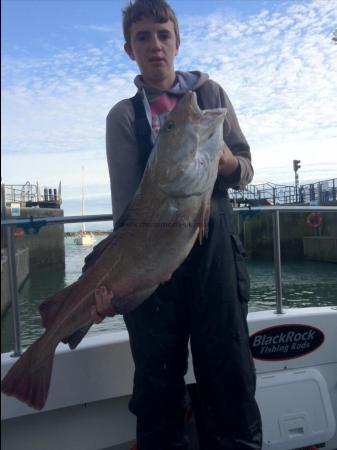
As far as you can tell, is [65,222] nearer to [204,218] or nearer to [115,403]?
[204,218]

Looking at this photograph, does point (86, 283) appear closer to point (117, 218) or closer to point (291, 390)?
point (117, 218)

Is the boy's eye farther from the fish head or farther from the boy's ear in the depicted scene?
the fish head

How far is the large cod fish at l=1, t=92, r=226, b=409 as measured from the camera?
2232 millimetres

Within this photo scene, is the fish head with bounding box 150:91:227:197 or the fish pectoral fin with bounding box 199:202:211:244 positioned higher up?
the fish head with bounding box 150:91:227:197

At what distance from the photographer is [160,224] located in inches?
89.2

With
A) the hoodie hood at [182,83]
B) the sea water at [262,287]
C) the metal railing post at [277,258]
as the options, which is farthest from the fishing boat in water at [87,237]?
the sea water at [262,287]

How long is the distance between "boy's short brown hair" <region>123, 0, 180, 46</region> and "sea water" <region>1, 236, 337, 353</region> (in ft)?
16.3

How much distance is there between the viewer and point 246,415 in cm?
238

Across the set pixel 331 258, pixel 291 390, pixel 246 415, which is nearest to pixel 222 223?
pixel 246 415

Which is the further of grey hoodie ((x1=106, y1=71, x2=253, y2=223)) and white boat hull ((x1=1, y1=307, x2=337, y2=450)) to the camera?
white boat hull ((x1=1, y1=307, x2=337, y2=450))

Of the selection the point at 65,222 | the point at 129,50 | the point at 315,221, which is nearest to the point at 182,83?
the point at 129,50

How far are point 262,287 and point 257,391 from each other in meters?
14.5

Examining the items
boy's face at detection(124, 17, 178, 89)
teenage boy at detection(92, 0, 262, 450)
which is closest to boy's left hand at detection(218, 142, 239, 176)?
teenage boy at detection(92, 0, 262, 450)

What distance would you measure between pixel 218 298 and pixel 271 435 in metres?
1.26
